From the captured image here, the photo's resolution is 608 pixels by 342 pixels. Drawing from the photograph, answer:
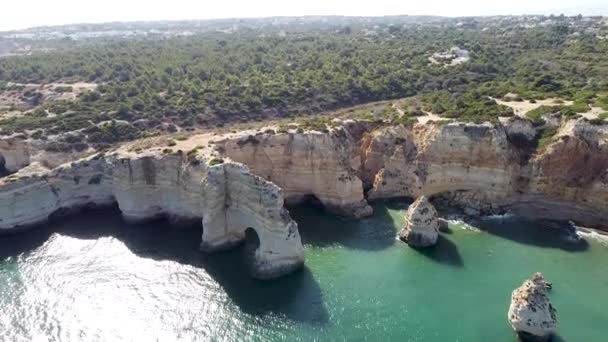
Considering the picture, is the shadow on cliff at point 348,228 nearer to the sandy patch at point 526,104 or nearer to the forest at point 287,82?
the forest at point 287,82

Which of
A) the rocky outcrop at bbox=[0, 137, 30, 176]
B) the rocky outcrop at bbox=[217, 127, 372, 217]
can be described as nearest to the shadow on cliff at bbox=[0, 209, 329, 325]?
the rocky outcrop at bbox=[217, 127, 372, 217]

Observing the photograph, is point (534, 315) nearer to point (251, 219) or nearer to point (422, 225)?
point (422, 225)

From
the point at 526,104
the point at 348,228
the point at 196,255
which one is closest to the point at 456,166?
the point at 348,228

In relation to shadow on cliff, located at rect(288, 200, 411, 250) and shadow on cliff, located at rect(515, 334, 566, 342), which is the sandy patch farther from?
shadow on cliff, located at rect(515, 334, 566, 342)

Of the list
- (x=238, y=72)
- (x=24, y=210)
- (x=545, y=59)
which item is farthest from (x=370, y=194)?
(x=545, y=59)

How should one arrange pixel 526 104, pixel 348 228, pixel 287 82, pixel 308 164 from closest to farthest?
pixel 348 228
pixel 308 164
pixel 526 104
pixel 287 82

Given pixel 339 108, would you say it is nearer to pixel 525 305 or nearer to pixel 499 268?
pixel 499 268
